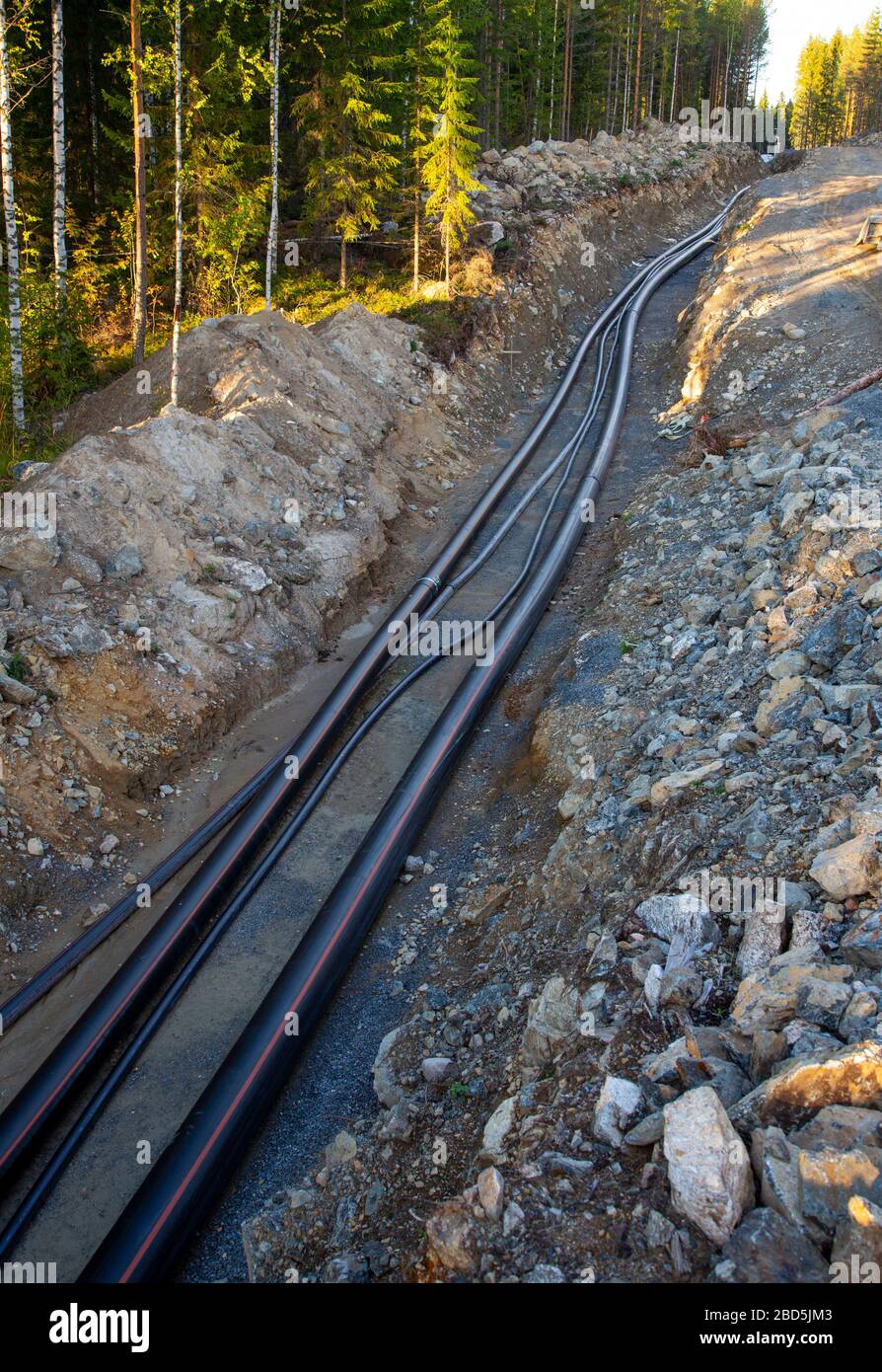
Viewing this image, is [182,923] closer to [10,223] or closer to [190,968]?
[190,968]

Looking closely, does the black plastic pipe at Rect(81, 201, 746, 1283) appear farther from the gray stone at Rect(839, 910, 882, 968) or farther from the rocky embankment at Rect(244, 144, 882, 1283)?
the gray stone at Rect(839, 910, 882, 968)

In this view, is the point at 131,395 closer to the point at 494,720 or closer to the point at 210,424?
the point at 210,424

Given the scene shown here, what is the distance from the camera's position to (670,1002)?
6363mm

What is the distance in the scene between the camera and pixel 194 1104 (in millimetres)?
7980

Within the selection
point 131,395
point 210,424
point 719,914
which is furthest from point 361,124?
point 719,914

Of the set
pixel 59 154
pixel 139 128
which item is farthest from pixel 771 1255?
pixel 59 154

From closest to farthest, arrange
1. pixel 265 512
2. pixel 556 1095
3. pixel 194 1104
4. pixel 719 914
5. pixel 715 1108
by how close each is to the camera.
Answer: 1. pixel 715 1108
2. pixel 556 1095
3. pixel 719 914
4. pixel 194 1104
5. pixel 265 512

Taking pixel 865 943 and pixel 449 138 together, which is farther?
pixel 449 138

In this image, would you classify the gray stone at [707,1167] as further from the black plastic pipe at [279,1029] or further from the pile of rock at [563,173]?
the pile of rock at [563,173]

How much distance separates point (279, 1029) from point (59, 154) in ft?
65.5

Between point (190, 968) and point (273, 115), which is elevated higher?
point (273, 115)

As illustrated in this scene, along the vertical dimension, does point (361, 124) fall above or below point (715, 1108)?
above

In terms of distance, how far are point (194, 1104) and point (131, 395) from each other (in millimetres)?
16810

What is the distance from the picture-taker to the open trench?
7.62 m
